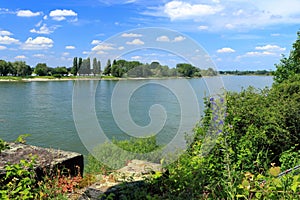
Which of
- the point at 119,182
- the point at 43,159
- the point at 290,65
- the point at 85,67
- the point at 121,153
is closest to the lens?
the point at 119,182

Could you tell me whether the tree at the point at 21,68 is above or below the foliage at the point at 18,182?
above

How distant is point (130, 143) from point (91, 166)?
32.9 inches

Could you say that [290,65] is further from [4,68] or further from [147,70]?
[4,68]

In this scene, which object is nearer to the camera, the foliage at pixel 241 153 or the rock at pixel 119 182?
the foliage at pixel 241 153

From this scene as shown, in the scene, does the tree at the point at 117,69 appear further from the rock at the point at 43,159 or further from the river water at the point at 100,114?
the rock at the point at 43,159

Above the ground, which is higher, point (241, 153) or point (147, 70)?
point (147, 70)

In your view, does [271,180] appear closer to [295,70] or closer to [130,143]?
[130,143]

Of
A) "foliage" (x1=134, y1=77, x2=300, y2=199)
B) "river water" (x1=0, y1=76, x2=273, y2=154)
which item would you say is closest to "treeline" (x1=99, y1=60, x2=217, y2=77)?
"river water" (x1=0, y1=76, x2=273, y2=154)

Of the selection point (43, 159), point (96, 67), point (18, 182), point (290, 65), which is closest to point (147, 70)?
point (96, 67)

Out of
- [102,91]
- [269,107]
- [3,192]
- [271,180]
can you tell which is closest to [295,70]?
[269,107]

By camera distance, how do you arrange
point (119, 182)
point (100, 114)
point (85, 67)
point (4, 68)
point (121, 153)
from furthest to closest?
1. point (4, 68)
2. point (121, 153)
3. point (100, 114)
4. point (85, 67)
5. point (119, 182)

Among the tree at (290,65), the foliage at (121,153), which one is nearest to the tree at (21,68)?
the tree at (290,65)

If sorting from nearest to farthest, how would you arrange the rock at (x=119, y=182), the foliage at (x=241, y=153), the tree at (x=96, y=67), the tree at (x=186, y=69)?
the foliage at (x=241, y=153) → the rock at (x=119, y=182) → the tree at (x=96, y=67) → the tree at (x=186, y=69)

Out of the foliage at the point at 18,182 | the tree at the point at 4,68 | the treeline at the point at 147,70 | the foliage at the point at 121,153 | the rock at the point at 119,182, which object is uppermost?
the tree at the point at 4,68
